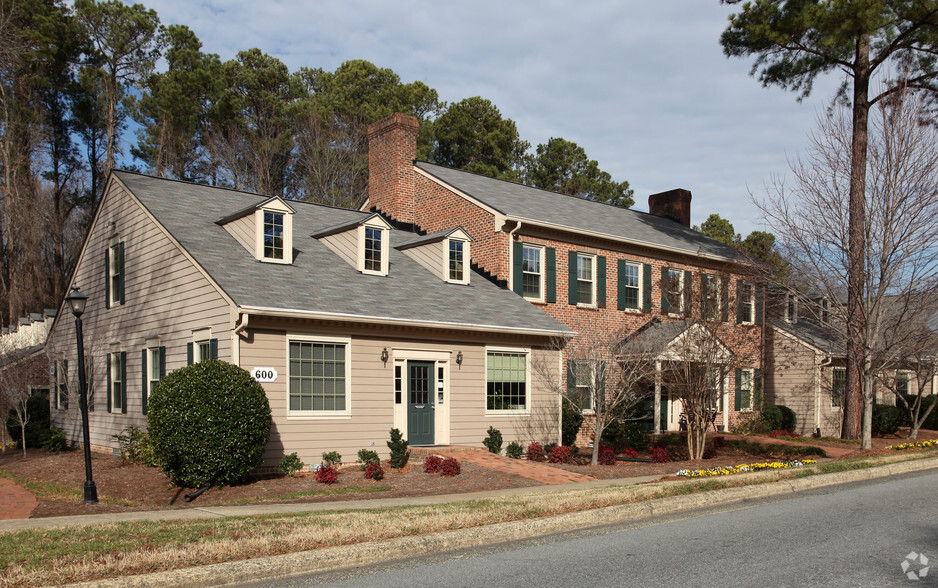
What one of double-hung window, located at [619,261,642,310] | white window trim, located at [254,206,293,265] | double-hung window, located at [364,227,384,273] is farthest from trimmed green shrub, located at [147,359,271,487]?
double-hung window, located at [619,261,642,310]

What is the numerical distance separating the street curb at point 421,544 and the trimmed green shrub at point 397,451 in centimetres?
652

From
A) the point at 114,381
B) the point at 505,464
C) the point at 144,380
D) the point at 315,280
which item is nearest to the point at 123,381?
the point at 114,381

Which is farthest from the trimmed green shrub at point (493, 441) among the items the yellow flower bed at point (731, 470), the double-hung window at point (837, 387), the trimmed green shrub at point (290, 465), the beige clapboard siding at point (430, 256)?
the double-hung window at point (837, 387)

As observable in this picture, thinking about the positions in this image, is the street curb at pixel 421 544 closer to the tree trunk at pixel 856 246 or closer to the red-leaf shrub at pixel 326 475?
the red-leaf shrub at pixel 326 475

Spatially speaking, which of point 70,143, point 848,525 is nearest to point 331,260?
point 848,525

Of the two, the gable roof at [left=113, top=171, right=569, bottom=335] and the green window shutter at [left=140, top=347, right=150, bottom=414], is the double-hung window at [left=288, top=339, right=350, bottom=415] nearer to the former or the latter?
the gable roof at [left=113, top=171, right=569, bottom=335]

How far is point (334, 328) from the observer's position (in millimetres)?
15516

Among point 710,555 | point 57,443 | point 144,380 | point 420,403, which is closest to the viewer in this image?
point 710,555

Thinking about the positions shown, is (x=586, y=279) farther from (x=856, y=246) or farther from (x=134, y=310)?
(x=134, y=310)

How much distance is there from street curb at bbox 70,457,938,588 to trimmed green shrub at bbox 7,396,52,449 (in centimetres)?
1722

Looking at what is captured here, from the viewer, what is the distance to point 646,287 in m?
24.4

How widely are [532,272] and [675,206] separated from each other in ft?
42.5

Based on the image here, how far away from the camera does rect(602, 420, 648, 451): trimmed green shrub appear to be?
21.0 metres

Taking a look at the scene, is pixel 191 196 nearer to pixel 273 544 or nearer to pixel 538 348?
pixel 538 348
